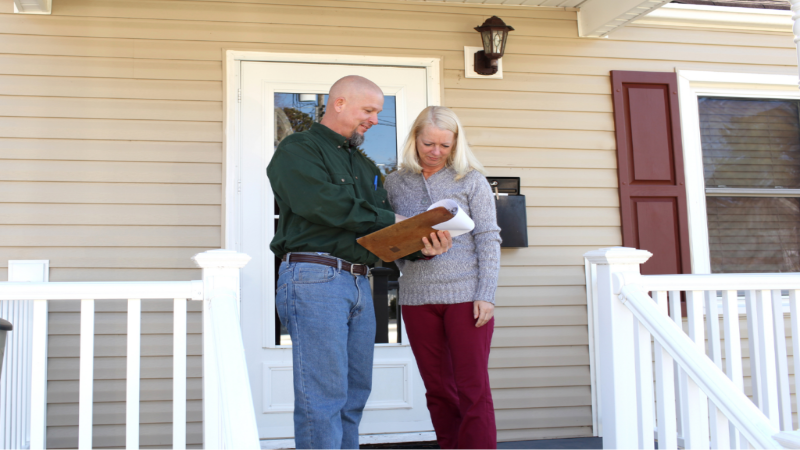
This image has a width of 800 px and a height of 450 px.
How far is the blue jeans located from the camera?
1.81 meters

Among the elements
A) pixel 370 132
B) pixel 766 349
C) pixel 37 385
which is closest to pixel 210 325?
pixel 37 385

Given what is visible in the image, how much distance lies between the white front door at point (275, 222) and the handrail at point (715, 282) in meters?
1.36

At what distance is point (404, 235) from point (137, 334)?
904 mm

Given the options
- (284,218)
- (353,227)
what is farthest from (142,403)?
(353,227)

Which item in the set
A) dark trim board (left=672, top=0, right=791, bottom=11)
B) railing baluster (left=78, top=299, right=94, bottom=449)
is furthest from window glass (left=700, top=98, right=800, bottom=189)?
railing baluster (left=78, top=299, right=94, bottom=449)

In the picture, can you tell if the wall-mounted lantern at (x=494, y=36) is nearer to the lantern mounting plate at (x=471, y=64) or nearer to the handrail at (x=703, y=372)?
the lantern mounting plate at (x=471, y=64)

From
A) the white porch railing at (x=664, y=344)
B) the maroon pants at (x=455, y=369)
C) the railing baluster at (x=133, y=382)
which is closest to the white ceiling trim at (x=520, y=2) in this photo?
the white porch railing at (x=664, y=344)

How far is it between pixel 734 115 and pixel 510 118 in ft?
4.95

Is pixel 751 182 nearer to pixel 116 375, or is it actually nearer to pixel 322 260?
pixel 322 260

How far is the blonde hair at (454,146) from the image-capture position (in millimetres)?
→ 2277

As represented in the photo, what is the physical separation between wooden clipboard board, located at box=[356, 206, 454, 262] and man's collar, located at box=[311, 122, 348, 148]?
0.38 metres

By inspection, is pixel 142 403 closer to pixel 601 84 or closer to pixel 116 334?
pixel 116 334

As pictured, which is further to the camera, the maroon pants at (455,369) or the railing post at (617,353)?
the railing post at (617,353)

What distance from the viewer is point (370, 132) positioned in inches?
132
